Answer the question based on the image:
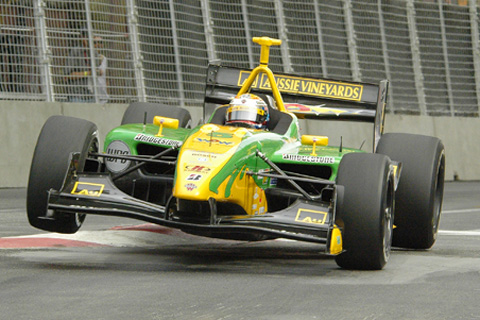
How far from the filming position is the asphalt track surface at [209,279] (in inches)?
216

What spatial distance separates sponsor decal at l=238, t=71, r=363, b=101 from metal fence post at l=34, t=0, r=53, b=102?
506 cm

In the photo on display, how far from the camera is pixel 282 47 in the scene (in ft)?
62.4

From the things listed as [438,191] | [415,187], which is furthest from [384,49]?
→ [415,187]

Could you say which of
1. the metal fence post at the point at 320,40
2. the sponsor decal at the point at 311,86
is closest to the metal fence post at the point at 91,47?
the sponsor decal at the point at 311,86

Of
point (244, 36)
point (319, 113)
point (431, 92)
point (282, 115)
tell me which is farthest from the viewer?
point (431, 92)

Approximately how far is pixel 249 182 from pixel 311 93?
10.2ft

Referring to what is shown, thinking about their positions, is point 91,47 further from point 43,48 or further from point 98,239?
point 98,239

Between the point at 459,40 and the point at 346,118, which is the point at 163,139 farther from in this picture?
the point at 459,40

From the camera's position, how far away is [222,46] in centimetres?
1792

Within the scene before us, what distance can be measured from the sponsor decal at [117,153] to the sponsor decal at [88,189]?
1.10 metres

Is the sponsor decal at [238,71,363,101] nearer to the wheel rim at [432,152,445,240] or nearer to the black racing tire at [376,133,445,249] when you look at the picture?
the wheel rim at [432,152,445,240]

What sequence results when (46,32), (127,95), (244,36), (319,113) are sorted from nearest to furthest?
(319,113), (46,32), (127,95), (244,36)

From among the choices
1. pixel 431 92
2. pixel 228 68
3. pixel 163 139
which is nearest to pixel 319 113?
pixel 228 68

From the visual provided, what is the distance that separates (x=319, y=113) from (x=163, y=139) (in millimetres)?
2476
